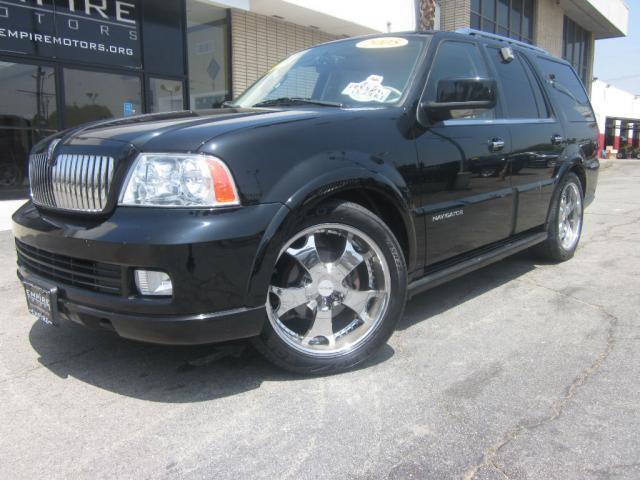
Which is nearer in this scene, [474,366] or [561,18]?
[474,366]

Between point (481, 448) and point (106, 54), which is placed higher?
point (106, 54)

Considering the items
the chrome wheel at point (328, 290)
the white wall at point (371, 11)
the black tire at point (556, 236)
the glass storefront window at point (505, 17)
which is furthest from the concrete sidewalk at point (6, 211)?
the glass storefront window at point (505, 17)

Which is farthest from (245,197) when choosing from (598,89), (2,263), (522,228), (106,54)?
(598,89)

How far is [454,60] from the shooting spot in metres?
3.76

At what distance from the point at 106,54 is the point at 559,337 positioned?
8.40m

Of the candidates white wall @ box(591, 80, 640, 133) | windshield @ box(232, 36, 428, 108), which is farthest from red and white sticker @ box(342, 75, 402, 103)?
white wall @ box(591, 80, 640, 133)

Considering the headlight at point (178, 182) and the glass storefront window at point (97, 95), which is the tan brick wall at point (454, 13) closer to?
the glass storefront window at point (97, 95)

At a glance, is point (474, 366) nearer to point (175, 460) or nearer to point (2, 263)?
point (175, 460)

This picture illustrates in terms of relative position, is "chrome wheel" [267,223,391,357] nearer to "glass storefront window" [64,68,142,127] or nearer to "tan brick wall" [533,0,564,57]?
"glass storefront window" [64,68,142,127]

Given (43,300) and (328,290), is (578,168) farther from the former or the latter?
(43,300)

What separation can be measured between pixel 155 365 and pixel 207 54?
9181 mm

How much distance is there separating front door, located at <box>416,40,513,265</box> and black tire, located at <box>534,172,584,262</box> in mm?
1016

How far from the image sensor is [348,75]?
360cm

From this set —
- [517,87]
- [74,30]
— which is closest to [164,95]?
[74,30]
